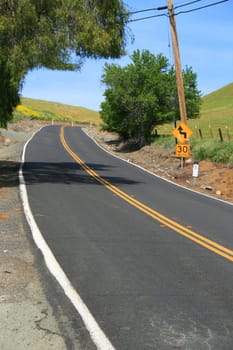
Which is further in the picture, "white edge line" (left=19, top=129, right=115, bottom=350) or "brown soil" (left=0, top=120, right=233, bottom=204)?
"brown soil" (left=0, top=120, right=233, bottom=204)

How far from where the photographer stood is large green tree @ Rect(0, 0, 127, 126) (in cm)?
1614

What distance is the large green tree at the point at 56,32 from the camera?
16.1 meters

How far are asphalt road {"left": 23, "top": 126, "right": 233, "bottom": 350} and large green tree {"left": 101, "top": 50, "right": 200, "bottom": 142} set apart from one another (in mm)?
26498

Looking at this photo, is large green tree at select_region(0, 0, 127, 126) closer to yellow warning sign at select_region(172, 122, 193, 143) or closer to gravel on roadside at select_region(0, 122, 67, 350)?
gravel on roadside at select_region(0, 122, 67, 350)

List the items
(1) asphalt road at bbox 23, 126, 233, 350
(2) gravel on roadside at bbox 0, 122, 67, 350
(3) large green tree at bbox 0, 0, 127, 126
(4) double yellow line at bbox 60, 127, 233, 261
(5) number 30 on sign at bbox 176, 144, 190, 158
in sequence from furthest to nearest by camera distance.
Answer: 1. (5) number 30 on sign at bbox 176, 144, 190, 158
2. (3) large green tree at bbox 0, 0, 127, 126
3. (4) double yellow line at bbox 60, 127, 233, 261
4. (1) asphalt road at bbox 23, 126, 233, 350
5. (2) gravel on roadside at bbox 0, 122, 67, 350

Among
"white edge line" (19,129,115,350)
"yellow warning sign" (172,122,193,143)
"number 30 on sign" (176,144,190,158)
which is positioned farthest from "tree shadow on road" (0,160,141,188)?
"white edge line" (19,129,115,350)

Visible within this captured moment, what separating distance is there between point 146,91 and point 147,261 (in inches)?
1439

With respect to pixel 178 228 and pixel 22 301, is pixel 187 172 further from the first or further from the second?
pixel 22 301

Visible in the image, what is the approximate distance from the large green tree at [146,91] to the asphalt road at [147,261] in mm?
26498

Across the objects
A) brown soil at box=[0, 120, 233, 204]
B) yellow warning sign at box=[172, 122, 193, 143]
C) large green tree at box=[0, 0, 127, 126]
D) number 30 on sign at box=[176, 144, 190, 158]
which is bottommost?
brown soil at box=[0, 120, 233, 204]

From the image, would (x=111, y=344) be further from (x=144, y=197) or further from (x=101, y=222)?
(x=144, y=197)

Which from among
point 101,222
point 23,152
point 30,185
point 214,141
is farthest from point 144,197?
point 23,152

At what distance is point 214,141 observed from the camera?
102ft

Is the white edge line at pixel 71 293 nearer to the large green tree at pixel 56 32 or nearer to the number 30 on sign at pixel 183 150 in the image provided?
the large green tree at pixel 56 32
